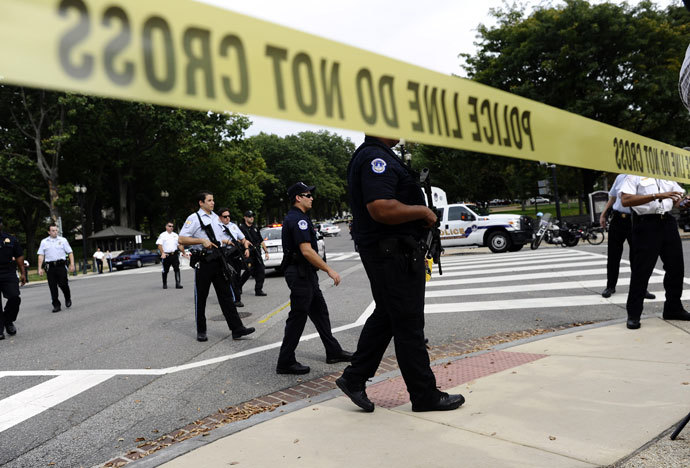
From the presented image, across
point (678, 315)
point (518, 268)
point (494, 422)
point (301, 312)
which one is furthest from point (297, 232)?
point (518, 268)

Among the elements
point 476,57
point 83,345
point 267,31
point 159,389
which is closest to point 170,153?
point 476,57

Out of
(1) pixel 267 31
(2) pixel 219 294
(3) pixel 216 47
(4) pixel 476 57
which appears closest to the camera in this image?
(3) pixel 216 47

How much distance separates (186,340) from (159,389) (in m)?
2.30

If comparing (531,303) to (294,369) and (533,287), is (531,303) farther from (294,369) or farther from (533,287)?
(294,369)

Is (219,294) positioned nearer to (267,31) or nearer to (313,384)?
(313,384)

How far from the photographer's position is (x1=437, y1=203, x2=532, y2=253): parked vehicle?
2027 cm

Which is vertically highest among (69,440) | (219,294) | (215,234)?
(215,234)

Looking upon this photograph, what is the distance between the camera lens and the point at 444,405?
12.2ft

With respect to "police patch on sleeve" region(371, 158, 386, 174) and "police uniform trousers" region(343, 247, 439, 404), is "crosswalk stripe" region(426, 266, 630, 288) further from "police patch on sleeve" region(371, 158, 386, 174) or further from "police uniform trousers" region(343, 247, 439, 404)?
"police patch on sleeve" region(371, 158, 386, 174)

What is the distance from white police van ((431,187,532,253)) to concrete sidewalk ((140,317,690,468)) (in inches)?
615

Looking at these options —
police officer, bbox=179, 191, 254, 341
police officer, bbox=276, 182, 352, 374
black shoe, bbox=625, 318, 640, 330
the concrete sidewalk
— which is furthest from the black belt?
police officer, bbox=179, 191, 254, 341

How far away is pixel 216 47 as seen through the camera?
1.64m

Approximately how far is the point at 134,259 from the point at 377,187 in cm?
3355

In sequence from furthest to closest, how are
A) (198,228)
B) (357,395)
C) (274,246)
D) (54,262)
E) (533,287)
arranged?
(274,246) < (54,262) < (533,287) < (198,228) < (357,395)
